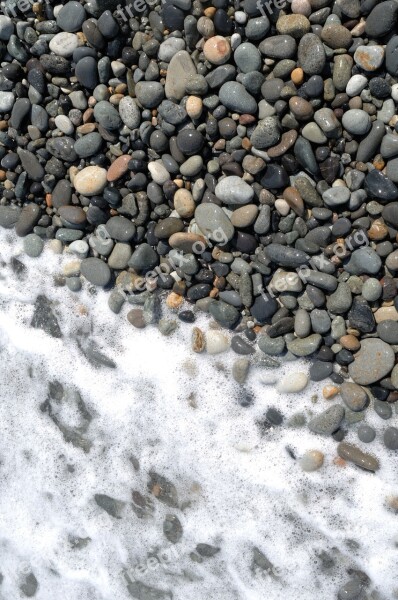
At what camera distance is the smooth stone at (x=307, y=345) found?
273 cm

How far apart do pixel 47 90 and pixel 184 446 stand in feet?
6.97

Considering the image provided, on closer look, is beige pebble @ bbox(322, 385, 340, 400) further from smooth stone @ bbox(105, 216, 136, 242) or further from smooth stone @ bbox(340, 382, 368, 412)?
smooth stone @ bbox(105, 216, 136, 242)

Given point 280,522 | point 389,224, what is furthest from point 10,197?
point 280,522

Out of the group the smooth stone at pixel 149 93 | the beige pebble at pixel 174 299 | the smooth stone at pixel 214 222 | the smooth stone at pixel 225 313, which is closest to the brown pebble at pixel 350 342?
the smooth stone at pixel 225 313

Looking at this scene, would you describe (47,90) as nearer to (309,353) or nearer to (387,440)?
(309,353)

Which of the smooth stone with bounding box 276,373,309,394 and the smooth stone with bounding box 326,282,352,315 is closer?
the smooth stone with bounding box 326,282,352,315

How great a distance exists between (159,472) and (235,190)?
5.36 ft

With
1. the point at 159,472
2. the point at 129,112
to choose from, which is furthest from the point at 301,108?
the point at 159,472

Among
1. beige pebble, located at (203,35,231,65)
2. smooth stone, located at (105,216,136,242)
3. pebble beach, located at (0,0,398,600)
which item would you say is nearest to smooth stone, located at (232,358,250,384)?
pebble beach, located at (0,0,398,600)

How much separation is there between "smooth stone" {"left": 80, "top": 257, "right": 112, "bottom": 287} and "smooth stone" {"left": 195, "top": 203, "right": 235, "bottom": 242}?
62cm

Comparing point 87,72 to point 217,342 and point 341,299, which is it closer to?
point 217,342

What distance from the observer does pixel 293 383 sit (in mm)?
2824

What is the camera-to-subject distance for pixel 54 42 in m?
2.76

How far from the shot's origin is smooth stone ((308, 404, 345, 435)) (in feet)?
9.07
